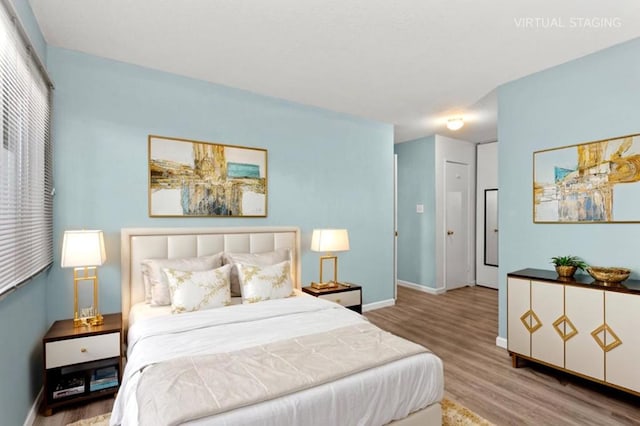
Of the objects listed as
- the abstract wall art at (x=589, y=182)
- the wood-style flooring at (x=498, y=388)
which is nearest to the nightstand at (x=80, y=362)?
the wood-style flooring at (x=498, y=388)

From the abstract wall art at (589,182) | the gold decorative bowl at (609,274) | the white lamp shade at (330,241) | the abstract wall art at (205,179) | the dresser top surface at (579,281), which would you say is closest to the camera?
the dresser top surface at (579,281)

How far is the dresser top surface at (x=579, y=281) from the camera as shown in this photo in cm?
244

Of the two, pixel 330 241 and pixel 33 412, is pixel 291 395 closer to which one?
pixel 33 412

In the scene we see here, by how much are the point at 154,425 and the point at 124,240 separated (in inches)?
82.8

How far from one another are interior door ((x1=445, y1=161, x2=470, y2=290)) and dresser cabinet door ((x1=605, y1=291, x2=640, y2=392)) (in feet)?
11.4

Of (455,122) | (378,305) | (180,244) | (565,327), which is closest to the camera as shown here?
(565,327)

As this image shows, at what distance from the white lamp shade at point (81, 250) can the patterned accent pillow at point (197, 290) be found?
501mm

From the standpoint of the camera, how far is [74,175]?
9.41 ft

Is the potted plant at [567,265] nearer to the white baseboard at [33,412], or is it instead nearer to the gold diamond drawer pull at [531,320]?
the gold diamond drawer pull at [531,320]

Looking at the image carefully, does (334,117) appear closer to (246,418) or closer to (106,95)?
(106,95)

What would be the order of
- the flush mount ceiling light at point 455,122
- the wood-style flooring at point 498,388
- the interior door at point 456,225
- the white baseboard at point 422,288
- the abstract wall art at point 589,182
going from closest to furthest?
1. the wood-style flooring at point 498,388
2. the abstract wall art at point 589,182
3. the flush mount ceiling light at point 455,122
4. the white baseboard at point 422,288
5. the interior door at point 456,225

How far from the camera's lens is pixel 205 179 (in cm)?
344

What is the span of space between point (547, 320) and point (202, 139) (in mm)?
3536

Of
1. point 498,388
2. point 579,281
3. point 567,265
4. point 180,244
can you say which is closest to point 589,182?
point 567,265
